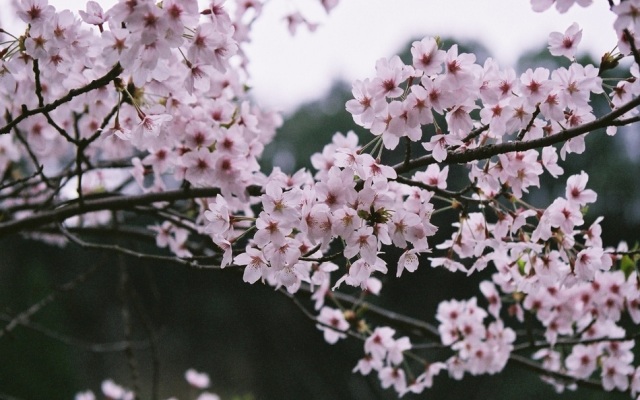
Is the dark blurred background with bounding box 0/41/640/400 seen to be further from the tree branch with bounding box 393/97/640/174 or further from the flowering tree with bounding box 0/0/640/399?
the tree branch with bounding box 393/97/640/174

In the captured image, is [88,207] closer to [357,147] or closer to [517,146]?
[357,147]

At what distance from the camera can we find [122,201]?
1.83 metres

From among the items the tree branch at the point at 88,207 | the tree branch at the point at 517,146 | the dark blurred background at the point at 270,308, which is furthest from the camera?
the dark blurred background at the point at 270,308

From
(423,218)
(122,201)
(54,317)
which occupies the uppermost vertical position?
(54,317)

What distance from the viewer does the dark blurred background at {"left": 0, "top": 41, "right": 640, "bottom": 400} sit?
1421 centimetres

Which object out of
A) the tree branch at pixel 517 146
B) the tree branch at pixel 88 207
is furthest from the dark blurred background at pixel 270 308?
the tree branch at pixel 517 146

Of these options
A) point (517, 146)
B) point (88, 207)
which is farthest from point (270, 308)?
point (517, 146)

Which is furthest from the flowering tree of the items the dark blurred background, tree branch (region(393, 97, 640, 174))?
the dark blurred background

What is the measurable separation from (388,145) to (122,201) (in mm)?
896

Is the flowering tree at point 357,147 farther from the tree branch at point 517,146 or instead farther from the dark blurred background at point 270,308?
the dark blurred background at point 270,308

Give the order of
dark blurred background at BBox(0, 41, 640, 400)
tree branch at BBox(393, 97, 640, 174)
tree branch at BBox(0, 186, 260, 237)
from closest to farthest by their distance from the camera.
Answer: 1. tree branch at BBox(393, 97, 640, 174)
2. tree branch at BBox(0, 186, 260, 237)
3. dark blurred background at BBox(0, 41, 640, 400)

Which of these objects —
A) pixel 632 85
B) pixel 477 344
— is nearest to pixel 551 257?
pixel 632 85

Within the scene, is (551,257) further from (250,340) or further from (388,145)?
(250,340)

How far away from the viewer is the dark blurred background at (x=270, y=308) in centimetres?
1421
